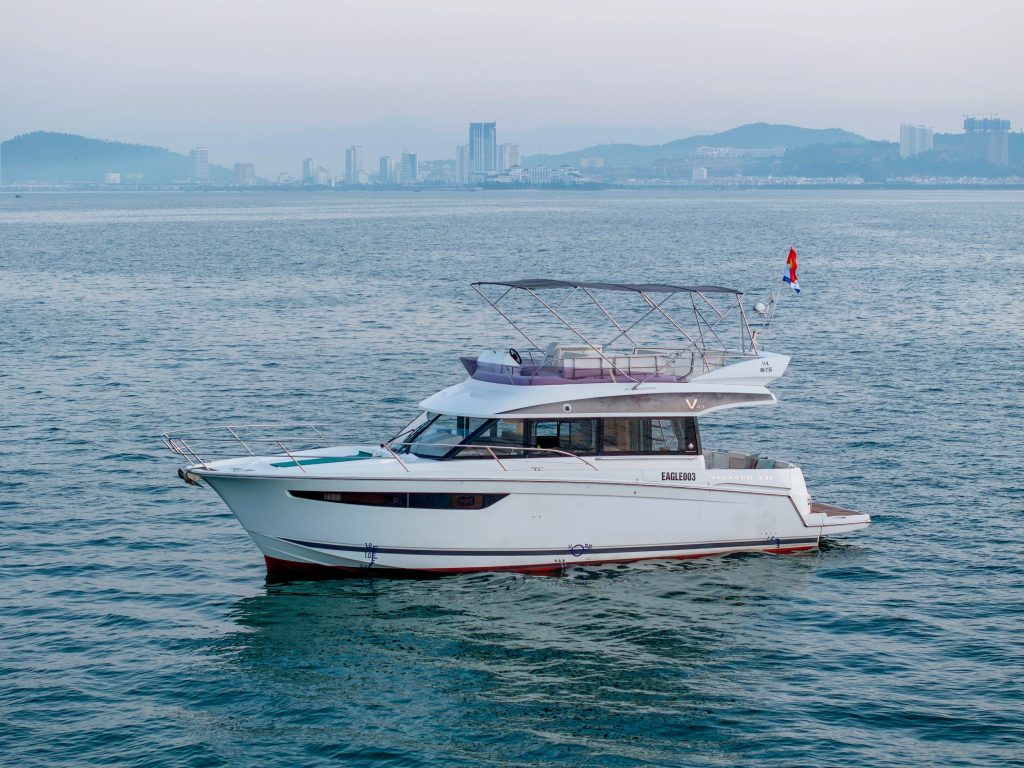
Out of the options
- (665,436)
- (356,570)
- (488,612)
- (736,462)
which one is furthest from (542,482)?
(736,462)

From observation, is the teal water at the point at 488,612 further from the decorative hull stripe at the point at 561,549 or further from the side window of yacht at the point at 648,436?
the side window of yacht at the point at 648,436

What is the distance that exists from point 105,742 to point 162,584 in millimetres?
6196

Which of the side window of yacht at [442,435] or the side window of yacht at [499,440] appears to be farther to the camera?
the side window of yacht at [442,435]

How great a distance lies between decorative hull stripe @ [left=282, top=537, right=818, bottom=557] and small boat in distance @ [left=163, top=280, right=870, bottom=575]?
3 cm

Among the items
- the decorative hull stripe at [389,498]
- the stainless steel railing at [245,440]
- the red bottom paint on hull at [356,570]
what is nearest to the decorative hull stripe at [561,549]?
A: the red bottom paint on hull at [356,570]

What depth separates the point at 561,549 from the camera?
2312 cm

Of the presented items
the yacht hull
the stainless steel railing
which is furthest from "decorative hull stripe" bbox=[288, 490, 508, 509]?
the stainless steel railing

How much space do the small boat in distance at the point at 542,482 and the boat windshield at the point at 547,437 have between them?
0.09 feet

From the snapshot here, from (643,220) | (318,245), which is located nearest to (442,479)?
(318,245)

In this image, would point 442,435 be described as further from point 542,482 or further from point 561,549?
point 561,549

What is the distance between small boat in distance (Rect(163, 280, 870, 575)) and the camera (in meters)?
22.4

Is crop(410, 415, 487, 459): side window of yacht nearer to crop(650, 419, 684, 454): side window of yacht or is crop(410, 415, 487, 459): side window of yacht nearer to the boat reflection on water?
the boat reflection on water

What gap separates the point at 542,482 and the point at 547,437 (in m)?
1.22

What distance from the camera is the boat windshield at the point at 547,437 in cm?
2323
